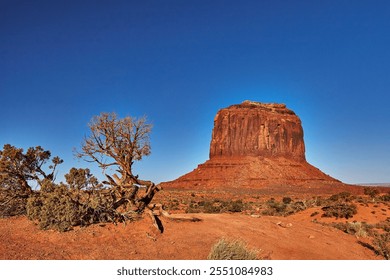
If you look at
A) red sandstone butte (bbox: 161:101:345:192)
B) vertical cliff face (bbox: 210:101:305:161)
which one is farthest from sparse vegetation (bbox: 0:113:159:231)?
vertical cliff face (bbox: 210:101:305:161)

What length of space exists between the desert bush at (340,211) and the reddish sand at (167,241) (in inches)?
384

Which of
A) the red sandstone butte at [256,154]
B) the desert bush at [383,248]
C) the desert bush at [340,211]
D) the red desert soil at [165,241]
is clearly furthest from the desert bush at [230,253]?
the red sandstone butte at [256,154]

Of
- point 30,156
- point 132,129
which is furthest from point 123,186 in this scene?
point 30,156

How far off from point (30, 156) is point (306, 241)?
35.0 ft

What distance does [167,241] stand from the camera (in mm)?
9805

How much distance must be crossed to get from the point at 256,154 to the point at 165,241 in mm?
92327

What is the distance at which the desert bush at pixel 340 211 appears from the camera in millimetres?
22672

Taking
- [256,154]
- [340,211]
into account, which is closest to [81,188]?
[340,211]

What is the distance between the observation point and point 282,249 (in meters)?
10.4

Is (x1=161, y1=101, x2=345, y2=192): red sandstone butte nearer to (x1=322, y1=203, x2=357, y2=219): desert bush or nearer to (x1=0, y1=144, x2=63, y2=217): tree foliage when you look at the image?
(x1=322, y1=203, x2=357, y2=219): desert bush

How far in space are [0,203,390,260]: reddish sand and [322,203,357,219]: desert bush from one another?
9748 millimetres

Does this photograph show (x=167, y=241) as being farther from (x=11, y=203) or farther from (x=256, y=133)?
(x=256, y=133)

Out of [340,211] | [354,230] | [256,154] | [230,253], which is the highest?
[256,154]

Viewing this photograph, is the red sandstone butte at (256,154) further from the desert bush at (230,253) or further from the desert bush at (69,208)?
the desert bush at (230,253)
